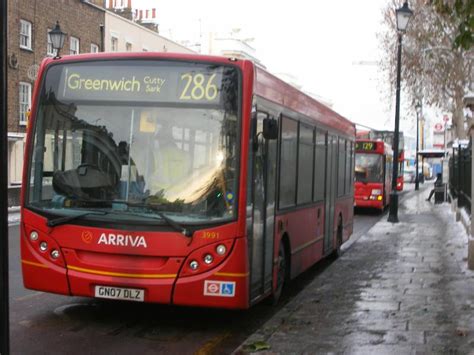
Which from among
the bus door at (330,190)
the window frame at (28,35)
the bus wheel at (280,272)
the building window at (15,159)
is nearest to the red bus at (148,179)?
the bus wheel at (280,272)

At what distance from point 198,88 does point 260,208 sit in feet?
4.94

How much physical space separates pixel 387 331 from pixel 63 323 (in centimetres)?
353

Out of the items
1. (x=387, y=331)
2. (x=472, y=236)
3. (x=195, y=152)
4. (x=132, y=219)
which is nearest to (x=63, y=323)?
(x=132, y=219)

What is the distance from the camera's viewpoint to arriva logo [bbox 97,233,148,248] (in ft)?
21.5

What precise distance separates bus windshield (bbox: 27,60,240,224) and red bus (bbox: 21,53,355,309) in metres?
0.01

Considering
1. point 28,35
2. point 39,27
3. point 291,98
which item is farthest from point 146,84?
point 39,27

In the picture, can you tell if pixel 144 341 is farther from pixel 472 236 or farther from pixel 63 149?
pixel 472 236

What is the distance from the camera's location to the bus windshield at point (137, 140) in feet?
21.7

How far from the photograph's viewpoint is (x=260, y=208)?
7223 mm

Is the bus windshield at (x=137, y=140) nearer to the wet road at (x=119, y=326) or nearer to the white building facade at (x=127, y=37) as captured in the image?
the wet road at (x=119, y=326)

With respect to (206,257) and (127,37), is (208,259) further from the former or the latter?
(127,37)

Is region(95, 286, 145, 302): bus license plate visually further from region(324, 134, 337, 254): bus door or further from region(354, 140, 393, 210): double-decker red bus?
region(354, 140, 393, 210): double-decker red bus

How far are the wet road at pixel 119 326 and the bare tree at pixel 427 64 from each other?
94.1 feet

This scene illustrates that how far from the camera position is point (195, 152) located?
662cm
